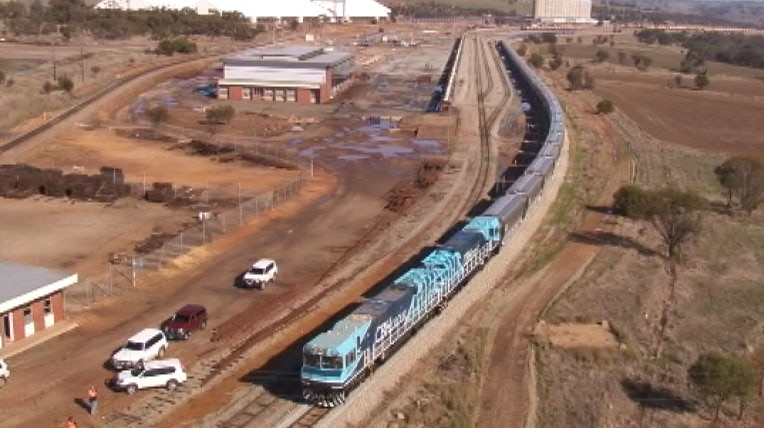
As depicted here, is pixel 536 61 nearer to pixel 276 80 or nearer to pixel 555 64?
pixel 555 64

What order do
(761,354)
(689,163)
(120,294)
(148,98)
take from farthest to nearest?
(148,98) → (689,163) → (120,294) → (761,354)

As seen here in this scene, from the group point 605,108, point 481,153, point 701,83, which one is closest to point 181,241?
point 481,153

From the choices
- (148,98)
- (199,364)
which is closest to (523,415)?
(199,364)

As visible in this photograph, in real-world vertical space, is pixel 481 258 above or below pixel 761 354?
above

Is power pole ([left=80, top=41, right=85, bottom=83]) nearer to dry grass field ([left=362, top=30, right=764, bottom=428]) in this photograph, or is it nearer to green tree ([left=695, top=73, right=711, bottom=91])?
dry grass field ([left=362, top=30, right=764, bottom=428])

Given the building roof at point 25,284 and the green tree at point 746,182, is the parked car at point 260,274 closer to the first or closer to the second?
the building roof at point 25,284

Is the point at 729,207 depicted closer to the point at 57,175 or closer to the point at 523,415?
the point at 523,415

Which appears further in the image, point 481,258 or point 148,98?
point 148,98
